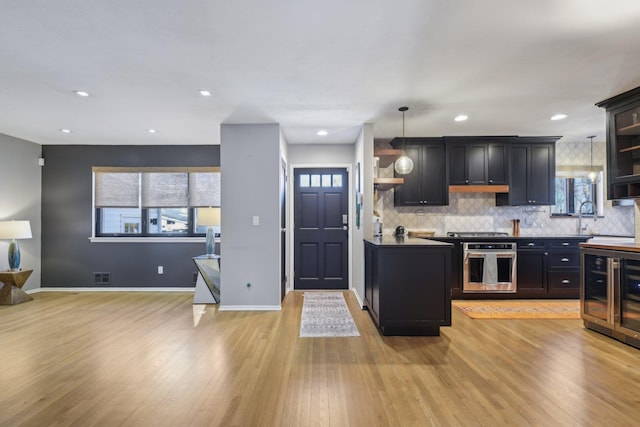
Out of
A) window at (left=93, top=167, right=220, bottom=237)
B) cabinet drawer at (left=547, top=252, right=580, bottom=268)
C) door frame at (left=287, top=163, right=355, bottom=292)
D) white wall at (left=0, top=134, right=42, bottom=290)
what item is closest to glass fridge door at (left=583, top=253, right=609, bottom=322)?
cabinet drawer at (left=547, top=252, right=580, bottom=268)

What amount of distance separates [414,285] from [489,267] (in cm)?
206

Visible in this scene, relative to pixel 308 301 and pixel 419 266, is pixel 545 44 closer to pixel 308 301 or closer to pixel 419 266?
pixel 419 266

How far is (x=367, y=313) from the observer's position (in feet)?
13.0

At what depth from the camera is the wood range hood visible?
16.1 feet

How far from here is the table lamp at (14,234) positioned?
445cm

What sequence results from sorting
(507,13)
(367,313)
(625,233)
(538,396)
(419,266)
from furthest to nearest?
(625,233)
(367,313)
(419,266)
(538,396)
(507,13)

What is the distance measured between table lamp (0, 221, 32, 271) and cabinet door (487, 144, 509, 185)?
6.93 metres

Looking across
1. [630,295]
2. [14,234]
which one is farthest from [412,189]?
[14,234]

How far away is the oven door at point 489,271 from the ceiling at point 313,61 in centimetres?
183

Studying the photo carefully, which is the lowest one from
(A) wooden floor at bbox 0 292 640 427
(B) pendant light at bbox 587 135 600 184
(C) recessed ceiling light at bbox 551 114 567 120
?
(A) wooden floor at bbox 0 292 640 427

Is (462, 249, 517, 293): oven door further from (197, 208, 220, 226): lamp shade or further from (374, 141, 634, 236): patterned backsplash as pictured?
(197, 208, 220, 226): lamp shade

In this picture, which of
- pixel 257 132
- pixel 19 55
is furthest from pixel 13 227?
pixel 257 132

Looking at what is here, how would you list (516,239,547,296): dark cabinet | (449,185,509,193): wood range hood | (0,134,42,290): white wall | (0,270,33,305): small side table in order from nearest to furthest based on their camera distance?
1. (0,270,33,305): small side table
2. (516,239,547,296): dark cabinet
3. (0,134,42,290): white wall
4. (449,185,509,193): wood range hood

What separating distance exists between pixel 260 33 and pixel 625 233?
6259 mm
